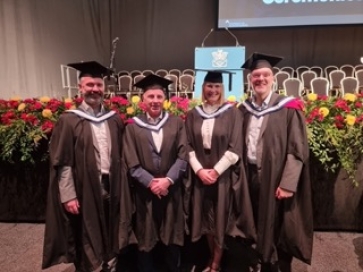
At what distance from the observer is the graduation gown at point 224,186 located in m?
2.01

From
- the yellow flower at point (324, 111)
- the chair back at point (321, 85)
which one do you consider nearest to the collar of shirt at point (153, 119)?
the yellow flower at point (324, 111)

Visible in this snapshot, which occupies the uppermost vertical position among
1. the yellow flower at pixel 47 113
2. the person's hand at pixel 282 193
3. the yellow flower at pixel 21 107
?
the yellow flower at pixel 21 107

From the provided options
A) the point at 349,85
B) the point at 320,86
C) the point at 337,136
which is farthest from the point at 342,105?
the point at 349,85

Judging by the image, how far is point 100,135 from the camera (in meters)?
1.95

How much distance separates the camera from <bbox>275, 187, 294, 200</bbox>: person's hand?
1952mm

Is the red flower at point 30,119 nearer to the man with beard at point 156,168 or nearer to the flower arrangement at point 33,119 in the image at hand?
the flower arrangement at point 33,119

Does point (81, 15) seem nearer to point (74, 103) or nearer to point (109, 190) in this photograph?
point (74, 103)

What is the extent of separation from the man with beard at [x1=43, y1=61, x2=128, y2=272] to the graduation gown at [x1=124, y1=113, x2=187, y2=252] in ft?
0.36

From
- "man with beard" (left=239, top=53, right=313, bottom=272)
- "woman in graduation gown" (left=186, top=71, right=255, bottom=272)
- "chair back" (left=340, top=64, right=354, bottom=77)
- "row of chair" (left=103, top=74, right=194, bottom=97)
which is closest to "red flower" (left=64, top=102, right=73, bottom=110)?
"woman in graduation gown" (left=186, top=71, right=255, bottom=272)

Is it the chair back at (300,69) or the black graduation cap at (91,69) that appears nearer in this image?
the black graduation cap at (91,69)

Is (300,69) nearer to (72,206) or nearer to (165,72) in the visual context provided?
(165,72)

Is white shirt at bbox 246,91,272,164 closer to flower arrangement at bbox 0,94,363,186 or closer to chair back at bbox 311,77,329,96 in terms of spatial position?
flower arrangement at bbox 0,94,363,186

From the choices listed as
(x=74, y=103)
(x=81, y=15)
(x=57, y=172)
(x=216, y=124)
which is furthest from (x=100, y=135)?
(x=81, y=15)

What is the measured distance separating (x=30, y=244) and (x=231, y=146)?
1.99 m
